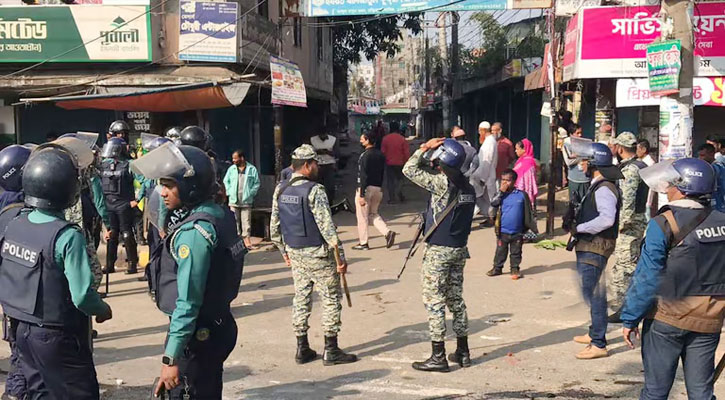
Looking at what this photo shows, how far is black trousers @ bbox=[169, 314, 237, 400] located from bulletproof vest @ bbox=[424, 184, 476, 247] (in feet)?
8.64

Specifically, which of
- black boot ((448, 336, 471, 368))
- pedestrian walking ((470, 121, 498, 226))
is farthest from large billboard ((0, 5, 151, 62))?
black boot ((448, 336, 471, 368))

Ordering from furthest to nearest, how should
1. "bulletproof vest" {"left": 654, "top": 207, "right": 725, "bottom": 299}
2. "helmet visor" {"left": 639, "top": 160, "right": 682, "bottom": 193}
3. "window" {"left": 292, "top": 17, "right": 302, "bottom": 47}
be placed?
"window" {"left": 292, "top": 17, "right": 302, "bottom": 47} < "helmet visor" {"left": 639, "top": 160, "right": 682, "bottom": 193} < "bulletproof vest" {"left": 654, "top": 207, "right": 725, "bottom": 299}

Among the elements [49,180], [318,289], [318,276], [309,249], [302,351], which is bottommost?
[302,351]

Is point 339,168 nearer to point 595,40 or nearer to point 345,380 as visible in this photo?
point 595,40

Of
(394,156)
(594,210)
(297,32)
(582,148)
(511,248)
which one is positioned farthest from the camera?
(297,32)

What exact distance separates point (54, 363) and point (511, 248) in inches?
271

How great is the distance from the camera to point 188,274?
3.38 meters

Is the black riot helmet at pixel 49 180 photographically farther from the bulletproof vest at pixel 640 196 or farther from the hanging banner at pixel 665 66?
the hanging banner at pixel 665 66

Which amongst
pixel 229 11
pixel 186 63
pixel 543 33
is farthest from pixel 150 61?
pixel 543 33

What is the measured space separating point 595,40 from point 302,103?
5094mm

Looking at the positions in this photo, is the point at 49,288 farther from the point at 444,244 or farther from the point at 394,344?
the point at 394,344

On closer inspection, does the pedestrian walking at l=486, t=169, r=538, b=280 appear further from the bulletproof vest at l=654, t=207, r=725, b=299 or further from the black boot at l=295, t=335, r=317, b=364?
the bulletproof vest at l=654, t=207, r=725, b=299

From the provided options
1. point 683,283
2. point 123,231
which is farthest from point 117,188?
point 683,283

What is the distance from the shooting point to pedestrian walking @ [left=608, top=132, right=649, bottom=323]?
22.3 ft
